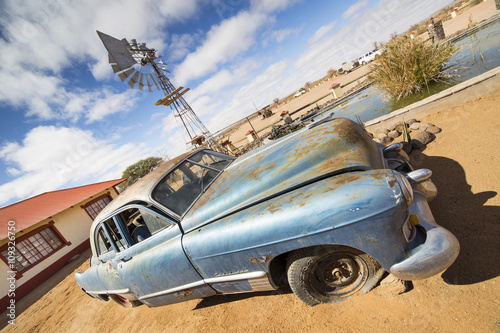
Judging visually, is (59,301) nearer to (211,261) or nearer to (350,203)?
(211,261)

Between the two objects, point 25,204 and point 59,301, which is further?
point 25,204

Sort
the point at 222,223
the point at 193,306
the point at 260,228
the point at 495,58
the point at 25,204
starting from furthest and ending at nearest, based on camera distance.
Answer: the point at 25,204 < the point at 495,58 < the point at 193,306 < the point at 222,223 < the point at 260,228

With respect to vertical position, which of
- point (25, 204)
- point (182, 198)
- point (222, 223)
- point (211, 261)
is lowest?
point (211, 261)

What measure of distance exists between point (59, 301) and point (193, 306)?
6.10 metres

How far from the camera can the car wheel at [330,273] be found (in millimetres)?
1650

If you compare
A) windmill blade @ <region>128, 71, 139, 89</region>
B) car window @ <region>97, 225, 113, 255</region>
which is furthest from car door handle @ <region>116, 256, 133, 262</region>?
windmill blade @ <region>128, 71, 139, 89</region>

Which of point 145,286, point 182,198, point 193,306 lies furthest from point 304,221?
point 193,306

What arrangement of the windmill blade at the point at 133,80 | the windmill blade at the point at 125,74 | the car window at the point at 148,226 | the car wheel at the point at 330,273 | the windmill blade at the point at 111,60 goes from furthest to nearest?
the windmill blade at the point at 133,80, the windmill blade at the point at 125,74, the windmill blade at the point at 111,60, the car window at the point at 148,226, the car wheel at the point at 330,273

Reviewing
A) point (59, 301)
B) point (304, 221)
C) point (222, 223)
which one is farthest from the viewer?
point (59, 301)

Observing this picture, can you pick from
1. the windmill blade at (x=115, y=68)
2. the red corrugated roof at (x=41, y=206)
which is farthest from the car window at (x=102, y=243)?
the red corrugated roof at (x=41, y=206)

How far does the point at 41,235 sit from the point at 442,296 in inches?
616

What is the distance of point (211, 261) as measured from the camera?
1919 mm

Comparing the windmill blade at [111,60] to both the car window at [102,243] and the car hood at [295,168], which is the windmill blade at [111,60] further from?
the car hood at [295,168]

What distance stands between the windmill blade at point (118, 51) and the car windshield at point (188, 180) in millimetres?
8272
